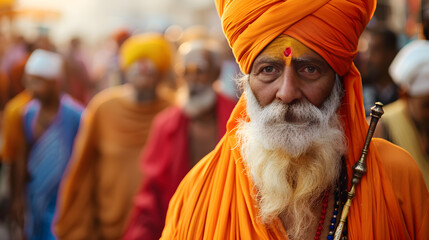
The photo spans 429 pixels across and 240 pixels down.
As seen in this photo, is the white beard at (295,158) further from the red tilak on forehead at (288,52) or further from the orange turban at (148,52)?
the orange turban at (148,52)

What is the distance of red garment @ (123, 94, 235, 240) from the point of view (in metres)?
4.59

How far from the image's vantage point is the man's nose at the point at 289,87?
2.62m

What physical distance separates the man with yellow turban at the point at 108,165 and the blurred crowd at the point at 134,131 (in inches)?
0.4

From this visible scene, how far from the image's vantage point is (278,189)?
2.69 metres

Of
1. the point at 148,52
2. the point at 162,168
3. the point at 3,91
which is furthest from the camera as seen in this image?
the point at 3,91

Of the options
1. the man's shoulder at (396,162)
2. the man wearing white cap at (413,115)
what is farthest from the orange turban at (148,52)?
the man's shoulder at (396,162)

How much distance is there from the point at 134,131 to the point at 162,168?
1.37 meters

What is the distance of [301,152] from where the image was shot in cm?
266

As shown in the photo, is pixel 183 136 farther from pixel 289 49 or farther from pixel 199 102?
pixel 289 49

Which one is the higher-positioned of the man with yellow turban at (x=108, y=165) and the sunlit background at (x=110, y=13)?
the sunlit background at (x=110, y=13)

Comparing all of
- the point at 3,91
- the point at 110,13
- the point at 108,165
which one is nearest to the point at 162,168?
the point at 108,165

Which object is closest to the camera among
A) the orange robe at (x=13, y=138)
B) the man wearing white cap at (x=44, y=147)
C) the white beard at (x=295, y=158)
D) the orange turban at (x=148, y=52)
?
the white beard at (x=295, y=158)

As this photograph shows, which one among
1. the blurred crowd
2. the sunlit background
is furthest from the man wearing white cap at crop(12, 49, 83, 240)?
the sunlit background

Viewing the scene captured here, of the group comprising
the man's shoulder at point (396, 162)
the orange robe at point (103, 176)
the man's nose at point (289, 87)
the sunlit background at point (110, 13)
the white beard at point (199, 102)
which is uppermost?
the sunlit background at point (110, 13)
